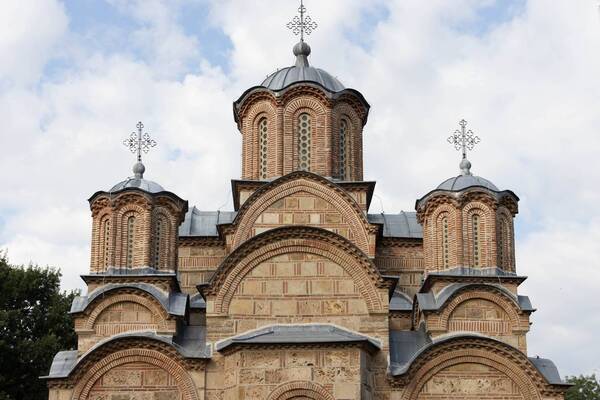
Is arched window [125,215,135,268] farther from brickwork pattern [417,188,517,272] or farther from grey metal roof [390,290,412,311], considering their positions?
brickwork pattern [417,188,517,272]

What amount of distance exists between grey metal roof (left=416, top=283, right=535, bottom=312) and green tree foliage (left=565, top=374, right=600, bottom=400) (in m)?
14.1

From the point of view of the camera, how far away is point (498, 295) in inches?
699

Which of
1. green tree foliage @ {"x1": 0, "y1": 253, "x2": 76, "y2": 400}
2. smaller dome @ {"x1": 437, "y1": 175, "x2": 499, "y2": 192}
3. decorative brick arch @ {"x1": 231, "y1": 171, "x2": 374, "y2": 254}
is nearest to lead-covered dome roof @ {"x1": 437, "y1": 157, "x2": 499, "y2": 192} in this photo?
smaller dome @ {"x1": 437, "y1": 175, "x2": 499, "y2": 192}

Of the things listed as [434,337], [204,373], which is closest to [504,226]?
[434,337]

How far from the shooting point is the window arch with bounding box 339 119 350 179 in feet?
66.5

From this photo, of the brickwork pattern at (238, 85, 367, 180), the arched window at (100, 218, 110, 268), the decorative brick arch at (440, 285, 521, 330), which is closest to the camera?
the decorative brick arch at (440, 285, 521, 330)

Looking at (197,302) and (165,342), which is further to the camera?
(197,302)

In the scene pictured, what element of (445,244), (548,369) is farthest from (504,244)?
(548,369)

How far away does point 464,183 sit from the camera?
62.1 ft

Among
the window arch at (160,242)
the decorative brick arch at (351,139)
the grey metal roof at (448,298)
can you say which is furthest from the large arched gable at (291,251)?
the decorative brick arch at (351,139)

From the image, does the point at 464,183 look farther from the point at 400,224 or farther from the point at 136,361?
the point at 136,361

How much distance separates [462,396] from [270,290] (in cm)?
379

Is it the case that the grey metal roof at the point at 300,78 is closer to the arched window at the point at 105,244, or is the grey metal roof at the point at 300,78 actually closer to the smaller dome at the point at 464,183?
the smaller dome at the point at 464,183

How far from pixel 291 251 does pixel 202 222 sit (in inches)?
187
